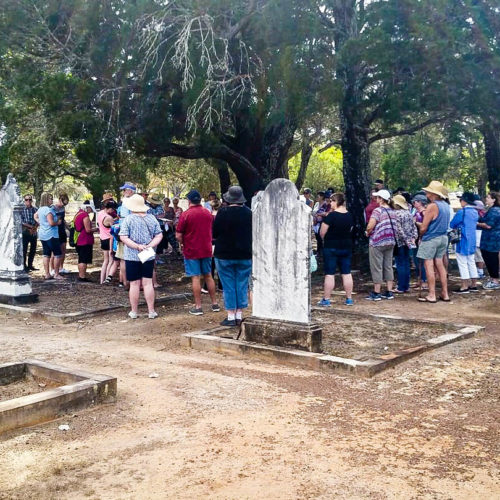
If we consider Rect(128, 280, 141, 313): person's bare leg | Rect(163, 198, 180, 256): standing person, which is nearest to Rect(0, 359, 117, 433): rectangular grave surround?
Rect(128, 280, 141, 313): person's bare leg

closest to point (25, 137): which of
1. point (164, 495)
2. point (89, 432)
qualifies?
point (89, 432)

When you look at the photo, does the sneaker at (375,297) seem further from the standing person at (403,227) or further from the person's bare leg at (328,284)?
the person's bare leg at (328,284)

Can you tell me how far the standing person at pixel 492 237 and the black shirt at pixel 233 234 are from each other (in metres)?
5.19

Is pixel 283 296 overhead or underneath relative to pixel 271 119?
underneath

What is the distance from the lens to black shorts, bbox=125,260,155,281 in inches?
356

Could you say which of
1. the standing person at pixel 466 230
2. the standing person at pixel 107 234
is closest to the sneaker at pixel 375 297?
the standing person at pixel 466 230

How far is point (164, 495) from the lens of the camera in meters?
3.71

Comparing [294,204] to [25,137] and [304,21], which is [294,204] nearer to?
[304,21]

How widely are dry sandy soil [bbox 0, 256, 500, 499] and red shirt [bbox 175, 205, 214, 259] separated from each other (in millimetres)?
2285

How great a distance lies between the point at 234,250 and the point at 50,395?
362 centimetres

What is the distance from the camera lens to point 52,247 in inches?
518

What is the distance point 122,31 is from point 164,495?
11634 millimetres

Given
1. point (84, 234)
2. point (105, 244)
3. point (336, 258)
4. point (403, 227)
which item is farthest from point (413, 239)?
point (84, 234)

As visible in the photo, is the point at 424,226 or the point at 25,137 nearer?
the point at 424,226
